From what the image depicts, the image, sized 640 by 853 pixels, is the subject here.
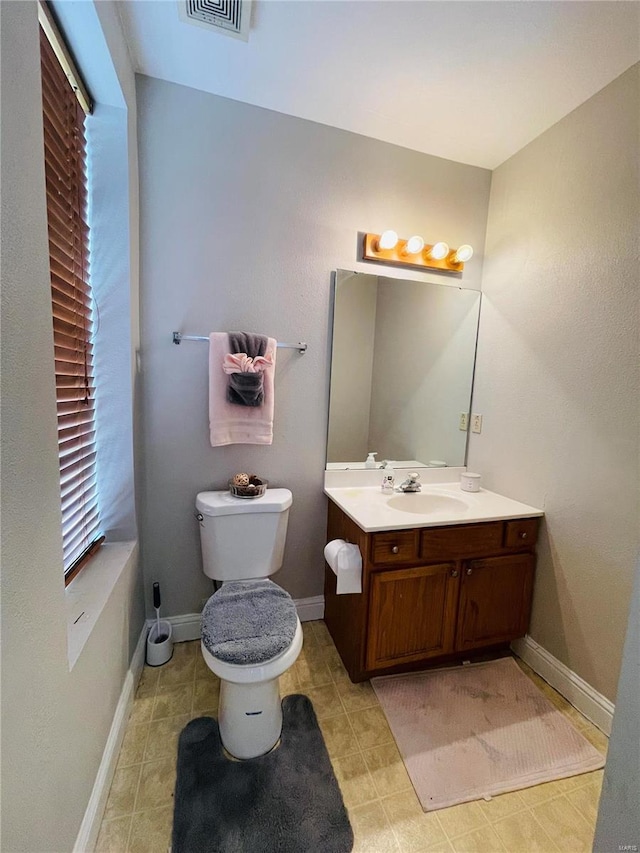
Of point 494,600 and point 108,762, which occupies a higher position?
point 494,600

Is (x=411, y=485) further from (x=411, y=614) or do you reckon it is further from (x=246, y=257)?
(x=246, y=257)

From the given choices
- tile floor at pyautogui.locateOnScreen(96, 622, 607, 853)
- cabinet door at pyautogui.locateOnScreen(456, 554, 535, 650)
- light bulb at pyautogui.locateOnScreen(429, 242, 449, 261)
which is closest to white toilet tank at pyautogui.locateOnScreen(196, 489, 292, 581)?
tile floor at pyautogui.locateOnScreen(96, 622, 607, 853)

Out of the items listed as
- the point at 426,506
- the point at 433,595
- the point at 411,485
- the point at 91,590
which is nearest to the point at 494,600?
the point at 433,595

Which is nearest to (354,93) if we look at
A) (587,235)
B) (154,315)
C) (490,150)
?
(490,150)

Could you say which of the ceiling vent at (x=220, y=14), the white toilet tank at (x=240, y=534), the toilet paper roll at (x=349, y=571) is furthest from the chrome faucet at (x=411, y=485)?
the ceiling vent at (x=220, y=14)

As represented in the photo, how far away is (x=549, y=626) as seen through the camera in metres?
1.60

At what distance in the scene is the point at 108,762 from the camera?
1.11 meters

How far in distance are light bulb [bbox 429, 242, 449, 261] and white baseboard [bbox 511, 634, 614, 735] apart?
1.97 m

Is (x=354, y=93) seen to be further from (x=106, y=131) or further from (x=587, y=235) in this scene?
(x=587, y=235)

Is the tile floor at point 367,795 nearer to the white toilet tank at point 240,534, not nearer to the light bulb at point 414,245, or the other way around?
the white toilet tank at point 240,534

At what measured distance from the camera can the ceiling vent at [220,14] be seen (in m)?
1.13

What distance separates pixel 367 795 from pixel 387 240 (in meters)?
2.21

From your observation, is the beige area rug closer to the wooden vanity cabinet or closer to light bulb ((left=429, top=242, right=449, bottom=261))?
the wooden vanity cabinet

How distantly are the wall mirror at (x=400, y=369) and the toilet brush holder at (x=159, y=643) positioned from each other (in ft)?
3.77
